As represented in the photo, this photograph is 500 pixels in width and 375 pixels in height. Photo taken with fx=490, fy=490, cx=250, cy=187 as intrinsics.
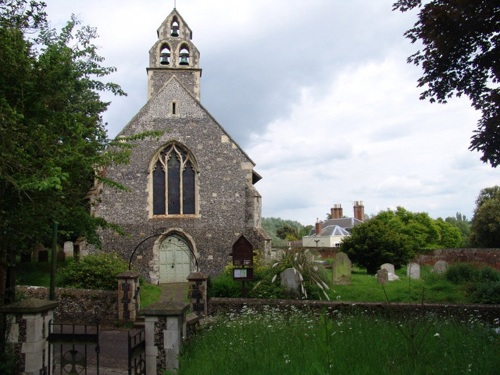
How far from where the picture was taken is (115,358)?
31.6 ft

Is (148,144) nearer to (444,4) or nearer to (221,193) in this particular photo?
(221,193)

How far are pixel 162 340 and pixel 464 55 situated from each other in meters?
8.64

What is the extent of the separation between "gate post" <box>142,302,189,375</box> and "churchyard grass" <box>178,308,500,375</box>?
20 centimetres

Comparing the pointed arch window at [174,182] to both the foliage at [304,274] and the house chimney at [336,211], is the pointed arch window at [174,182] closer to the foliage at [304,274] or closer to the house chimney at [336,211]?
the foliage at [304,274]

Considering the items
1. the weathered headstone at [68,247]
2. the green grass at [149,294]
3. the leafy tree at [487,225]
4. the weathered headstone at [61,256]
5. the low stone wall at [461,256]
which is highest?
the leafy tree at [487,225]

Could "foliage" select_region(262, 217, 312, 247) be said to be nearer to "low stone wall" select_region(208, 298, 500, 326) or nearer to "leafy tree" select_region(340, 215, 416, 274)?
"leafy tree" select_region(340, 215, 416, 274)

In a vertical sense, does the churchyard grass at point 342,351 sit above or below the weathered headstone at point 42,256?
below

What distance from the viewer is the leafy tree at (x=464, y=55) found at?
9556 mm

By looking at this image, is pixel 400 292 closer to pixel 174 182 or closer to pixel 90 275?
pixel 90 275

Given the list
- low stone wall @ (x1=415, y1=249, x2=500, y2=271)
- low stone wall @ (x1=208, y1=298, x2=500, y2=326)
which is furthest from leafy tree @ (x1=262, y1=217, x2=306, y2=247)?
low stone wall @ (x1=208, y1=298, x2=500, y2=326)

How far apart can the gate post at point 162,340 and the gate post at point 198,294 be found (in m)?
5.32

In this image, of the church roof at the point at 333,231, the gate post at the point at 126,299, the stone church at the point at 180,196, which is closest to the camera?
the gate post at the point at 126,299

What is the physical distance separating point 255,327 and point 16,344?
3.71 meters

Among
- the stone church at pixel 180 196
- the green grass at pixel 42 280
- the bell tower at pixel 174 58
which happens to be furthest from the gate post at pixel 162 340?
the bell tower at pixel 174 58
